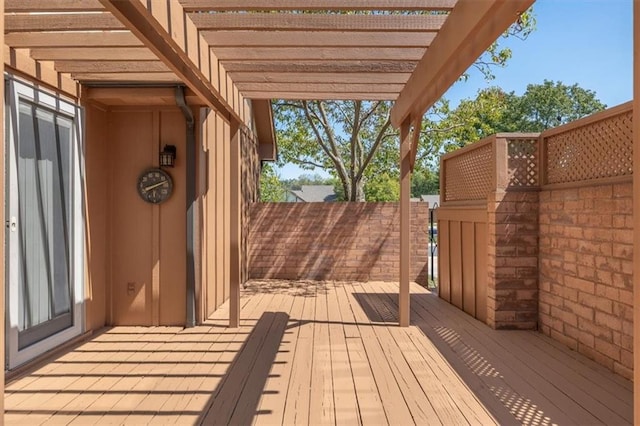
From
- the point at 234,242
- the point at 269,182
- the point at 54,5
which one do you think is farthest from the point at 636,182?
the point at 269,182

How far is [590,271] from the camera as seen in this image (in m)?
3.27

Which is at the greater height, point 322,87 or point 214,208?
point 322,87

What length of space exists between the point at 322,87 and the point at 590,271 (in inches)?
109

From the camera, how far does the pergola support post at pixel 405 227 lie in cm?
430

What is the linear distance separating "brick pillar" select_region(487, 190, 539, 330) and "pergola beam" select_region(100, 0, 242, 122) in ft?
9.74

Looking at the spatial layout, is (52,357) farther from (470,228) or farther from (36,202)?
(470,228)

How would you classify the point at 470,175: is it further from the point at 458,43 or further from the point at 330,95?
the point at 458,43

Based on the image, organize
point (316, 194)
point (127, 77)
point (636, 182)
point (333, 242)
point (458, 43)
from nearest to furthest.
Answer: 1. point (636, 182)
2. point (458, 43)
3. point (127, 77)
4. point (333, 242)
5. point (316, 194)

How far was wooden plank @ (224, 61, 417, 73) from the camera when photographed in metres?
3.41

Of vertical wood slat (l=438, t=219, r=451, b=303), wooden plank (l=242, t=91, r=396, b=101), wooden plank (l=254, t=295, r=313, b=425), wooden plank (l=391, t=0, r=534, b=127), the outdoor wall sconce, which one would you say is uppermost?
wooden plank (l=242, t=91, r=396, b=101)

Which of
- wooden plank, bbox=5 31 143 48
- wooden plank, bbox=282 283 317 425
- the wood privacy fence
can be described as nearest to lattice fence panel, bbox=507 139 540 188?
the wood privacy fence

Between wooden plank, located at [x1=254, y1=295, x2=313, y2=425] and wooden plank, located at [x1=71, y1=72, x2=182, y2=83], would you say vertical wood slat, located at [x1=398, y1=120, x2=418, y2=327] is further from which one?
wooden plank, located at [x1=71, y1=72, x2=182, y2=83]

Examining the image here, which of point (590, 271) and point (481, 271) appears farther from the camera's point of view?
point (481, 271)

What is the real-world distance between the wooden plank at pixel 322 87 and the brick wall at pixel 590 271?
5.99ft
